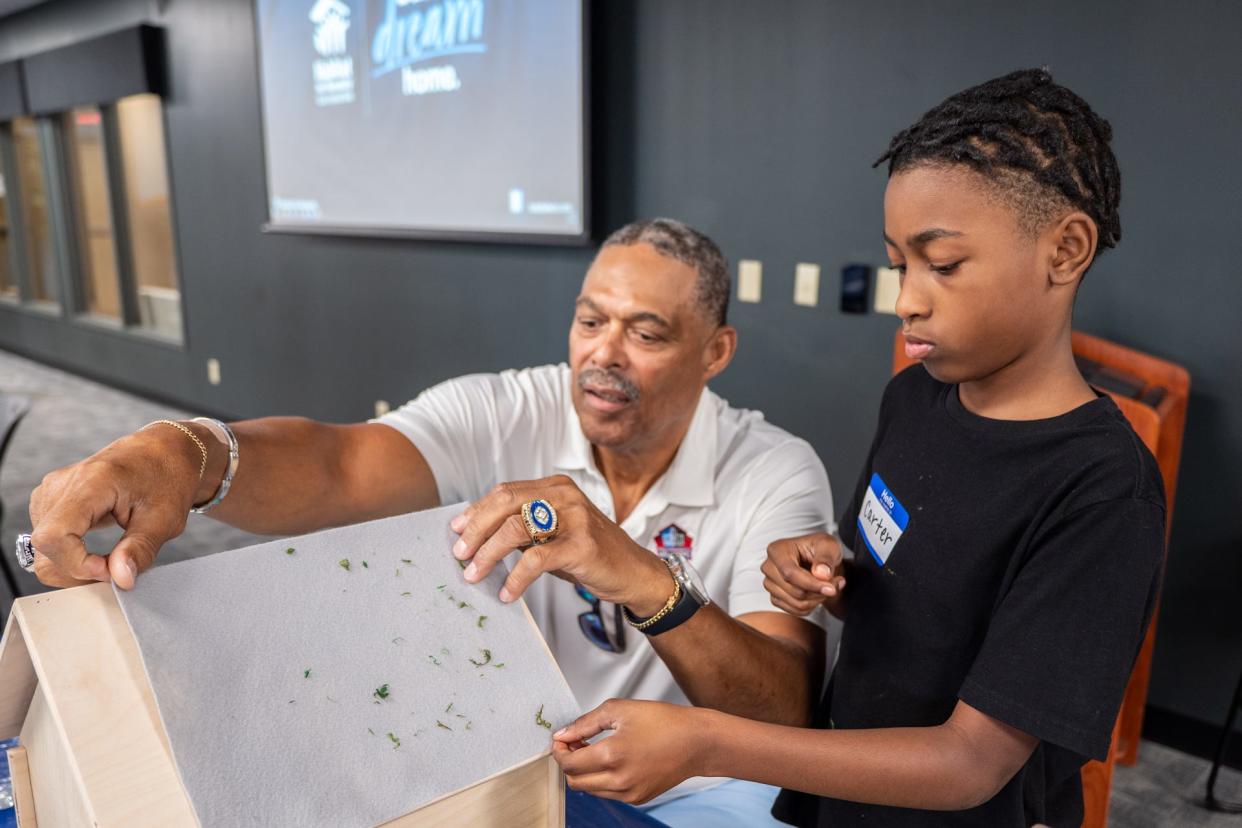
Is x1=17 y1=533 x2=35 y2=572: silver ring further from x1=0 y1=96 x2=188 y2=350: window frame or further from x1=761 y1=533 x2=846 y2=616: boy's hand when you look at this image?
x1=0 y1=96 x2=188 y2=350: window frame

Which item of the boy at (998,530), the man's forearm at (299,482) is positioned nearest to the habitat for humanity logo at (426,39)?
the man's forearm at (299,482)

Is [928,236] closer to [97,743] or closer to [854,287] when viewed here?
[97,743]

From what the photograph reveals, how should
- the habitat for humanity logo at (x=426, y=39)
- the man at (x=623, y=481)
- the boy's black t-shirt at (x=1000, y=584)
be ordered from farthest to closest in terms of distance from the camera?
the habitat for humanity logo at (x=426, y=39)
the man at (x=623, y=481)
the boy's black t-shirt at (x=1000, y=584)

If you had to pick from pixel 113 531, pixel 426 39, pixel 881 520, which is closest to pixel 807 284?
pixel 881 520

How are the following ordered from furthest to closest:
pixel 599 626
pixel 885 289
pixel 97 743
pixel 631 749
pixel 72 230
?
pixel 72 230 → pixel 885 289 → pixel 599 626 → pixel 631 749 → pixel 97 743

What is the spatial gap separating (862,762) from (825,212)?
7.56 ft

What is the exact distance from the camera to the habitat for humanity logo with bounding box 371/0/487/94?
3535 mm

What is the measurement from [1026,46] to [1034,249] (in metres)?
1.98

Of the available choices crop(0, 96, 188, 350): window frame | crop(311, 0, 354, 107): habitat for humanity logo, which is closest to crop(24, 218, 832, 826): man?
crop(311, 0, 354, 107): habitat for humanity logo

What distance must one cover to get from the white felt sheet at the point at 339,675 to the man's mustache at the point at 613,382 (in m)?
0.62

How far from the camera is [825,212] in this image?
2.78m

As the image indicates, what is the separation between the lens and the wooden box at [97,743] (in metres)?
0.58

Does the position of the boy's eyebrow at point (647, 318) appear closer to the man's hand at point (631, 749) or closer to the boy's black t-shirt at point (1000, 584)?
the boy's black t-shirt at point (1000, 584)

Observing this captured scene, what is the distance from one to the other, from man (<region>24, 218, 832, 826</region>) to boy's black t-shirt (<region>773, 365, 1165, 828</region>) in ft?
0.54
